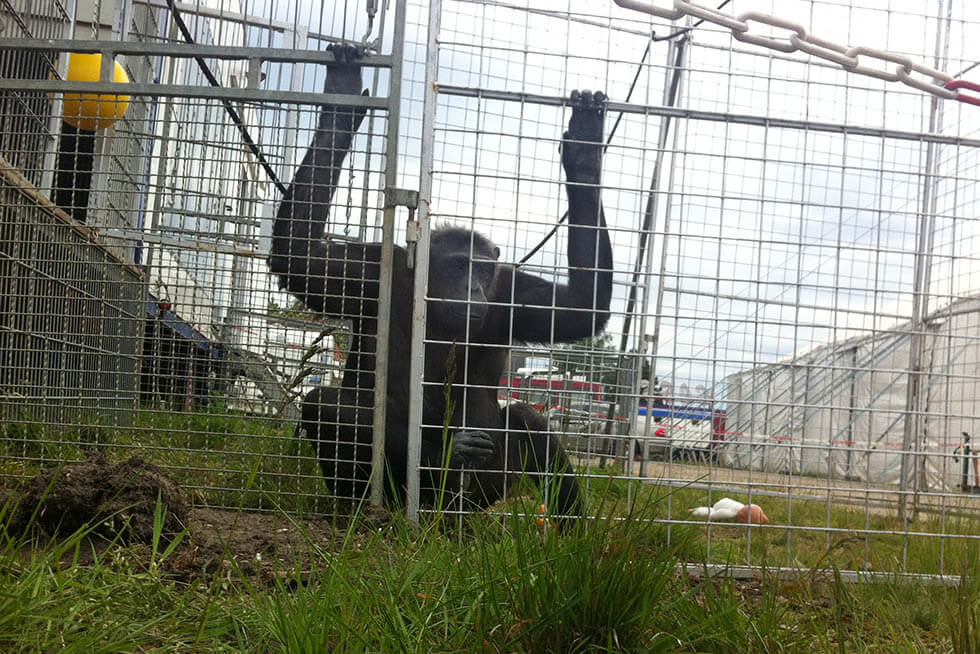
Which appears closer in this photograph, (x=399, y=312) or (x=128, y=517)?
(x=128, y=517)

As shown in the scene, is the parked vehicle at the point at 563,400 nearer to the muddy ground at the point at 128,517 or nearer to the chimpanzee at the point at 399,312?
the chimpanzee at the point at 399,312

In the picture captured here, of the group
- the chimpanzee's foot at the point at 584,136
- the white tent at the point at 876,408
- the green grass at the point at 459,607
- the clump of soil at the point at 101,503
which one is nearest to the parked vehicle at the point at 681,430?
the white tent at the point at 876,408

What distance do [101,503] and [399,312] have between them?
6.05 feet

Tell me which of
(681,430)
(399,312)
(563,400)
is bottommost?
(681,430)

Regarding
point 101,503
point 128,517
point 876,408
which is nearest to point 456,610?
point 128,517

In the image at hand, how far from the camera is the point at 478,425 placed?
4.27 m

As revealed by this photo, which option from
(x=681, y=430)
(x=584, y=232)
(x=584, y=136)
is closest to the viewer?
(x=584, y=136)

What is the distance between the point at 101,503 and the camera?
7.97 ft

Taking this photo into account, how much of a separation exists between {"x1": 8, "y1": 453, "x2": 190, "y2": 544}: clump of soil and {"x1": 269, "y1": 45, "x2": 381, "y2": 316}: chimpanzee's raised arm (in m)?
1.24

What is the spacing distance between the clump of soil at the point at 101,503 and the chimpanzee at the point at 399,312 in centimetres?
85

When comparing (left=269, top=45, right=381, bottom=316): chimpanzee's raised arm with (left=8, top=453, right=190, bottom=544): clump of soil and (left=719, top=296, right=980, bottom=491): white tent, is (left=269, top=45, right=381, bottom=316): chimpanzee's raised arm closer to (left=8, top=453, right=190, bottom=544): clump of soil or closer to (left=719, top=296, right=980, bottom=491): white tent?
(left=8, top=453, right=190, bottom=544): clump of soil

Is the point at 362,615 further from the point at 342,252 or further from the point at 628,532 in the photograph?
the point at 342,252

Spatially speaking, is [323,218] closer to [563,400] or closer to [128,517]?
[563,400]

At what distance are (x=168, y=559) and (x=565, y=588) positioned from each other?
3.90 feet
